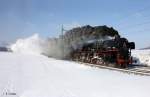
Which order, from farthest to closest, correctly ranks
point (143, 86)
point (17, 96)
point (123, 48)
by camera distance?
1. point (123, 48)
2. point (143, 86)
3. point (17, 96)

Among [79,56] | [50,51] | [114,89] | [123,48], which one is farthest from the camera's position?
[50,51]

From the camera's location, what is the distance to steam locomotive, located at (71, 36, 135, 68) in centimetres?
2997

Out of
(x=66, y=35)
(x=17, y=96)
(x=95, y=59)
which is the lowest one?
(x=17, y=96)

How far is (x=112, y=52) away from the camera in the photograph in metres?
31.1

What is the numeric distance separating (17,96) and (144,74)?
11.3 metres

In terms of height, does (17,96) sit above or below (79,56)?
below

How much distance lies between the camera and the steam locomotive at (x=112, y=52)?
1180 inches

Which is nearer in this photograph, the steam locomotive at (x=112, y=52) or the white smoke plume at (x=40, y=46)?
the steam locomotive at (x=112, y=52)

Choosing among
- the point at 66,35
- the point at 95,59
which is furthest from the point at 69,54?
the point at 95,59

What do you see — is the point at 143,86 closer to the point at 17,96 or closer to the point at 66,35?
the point at 17,96

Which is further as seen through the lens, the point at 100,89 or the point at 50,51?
the point at 50,51

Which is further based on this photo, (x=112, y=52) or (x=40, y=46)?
(x=40, y=46)

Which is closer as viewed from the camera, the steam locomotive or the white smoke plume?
the steam locomotive

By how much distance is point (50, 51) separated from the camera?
198ft
